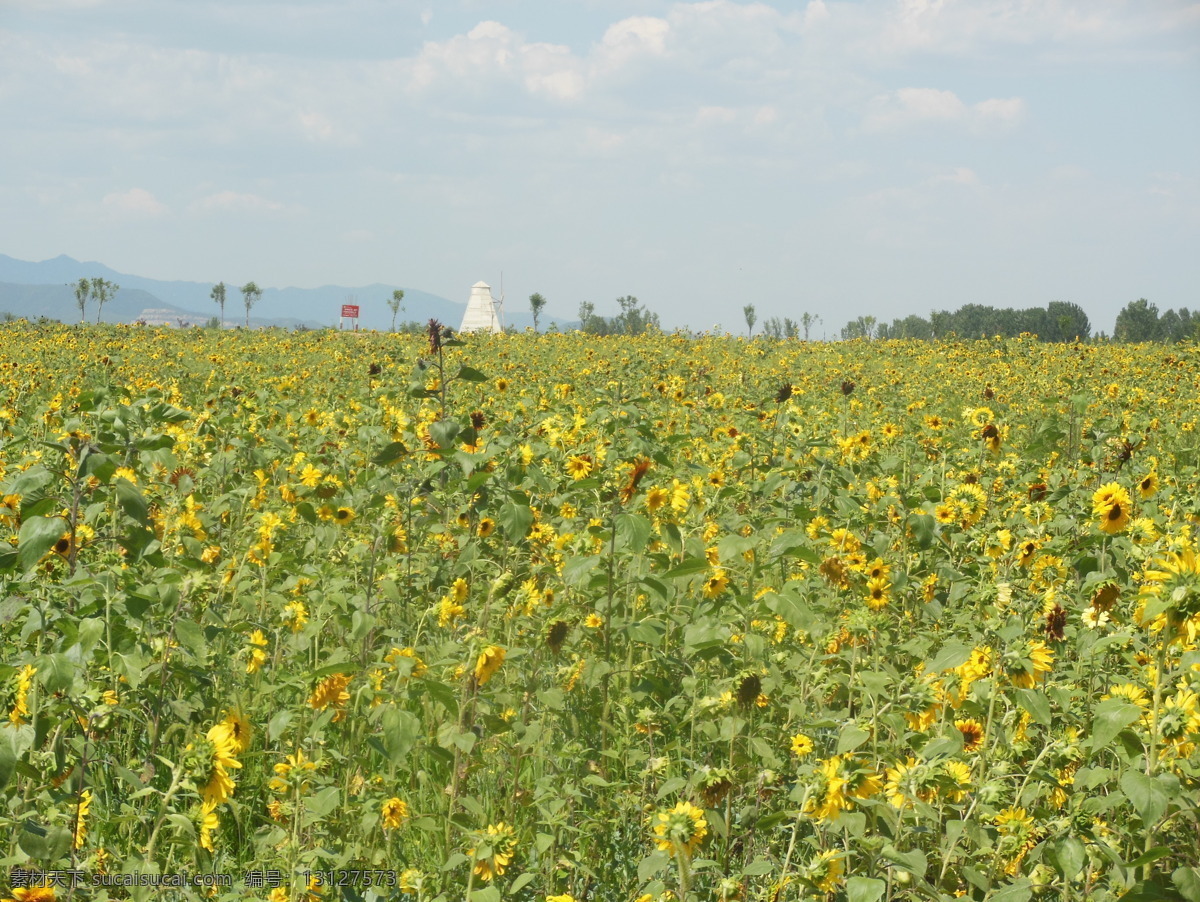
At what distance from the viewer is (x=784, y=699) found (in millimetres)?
3115

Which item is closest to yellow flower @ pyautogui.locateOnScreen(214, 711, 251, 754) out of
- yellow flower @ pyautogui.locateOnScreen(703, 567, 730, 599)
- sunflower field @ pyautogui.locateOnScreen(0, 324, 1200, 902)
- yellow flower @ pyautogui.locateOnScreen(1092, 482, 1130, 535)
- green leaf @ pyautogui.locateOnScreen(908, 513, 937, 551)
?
sunflower field @ pyautogui.locateOnScreen(0, 324, 1200, 902)

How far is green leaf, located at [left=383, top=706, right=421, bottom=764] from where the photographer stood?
1966 mm

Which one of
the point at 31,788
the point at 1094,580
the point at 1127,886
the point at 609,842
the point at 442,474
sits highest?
the point at 442,474

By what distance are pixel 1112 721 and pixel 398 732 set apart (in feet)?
4.63

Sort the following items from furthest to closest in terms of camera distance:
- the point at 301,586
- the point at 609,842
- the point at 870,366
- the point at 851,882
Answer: the point at 870,366, the point at 301,586, the point at 609,842, the point at 851,882

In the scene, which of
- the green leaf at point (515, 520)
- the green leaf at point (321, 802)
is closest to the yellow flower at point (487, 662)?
the green leaf at point (321, 802)

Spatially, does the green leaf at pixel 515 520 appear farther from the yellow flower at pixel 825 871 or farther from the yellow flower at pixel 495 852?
the yellow flower at pixel 825 871

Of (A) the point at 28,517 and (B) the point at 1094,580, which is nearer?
(A) the point at 28,517

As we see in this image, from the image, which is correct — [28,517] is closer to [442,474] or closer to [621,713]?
[621,713]

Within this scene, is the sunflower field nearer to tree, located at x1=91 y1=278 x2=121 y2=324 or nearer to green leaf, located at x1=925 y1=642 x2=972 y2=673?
green leaf, located at x1=925 y1=642 x2=972 y2=673

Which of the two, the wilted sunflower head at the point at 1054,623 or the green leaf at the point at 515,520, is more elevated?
the green leaf at the point at 515,520

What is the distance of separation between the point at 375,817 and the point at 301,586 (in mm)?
1461

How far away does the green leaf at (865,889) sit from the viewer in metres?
1.69

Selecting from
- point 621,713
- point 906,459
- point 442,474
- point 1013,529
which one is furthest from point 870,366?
point 621,713
